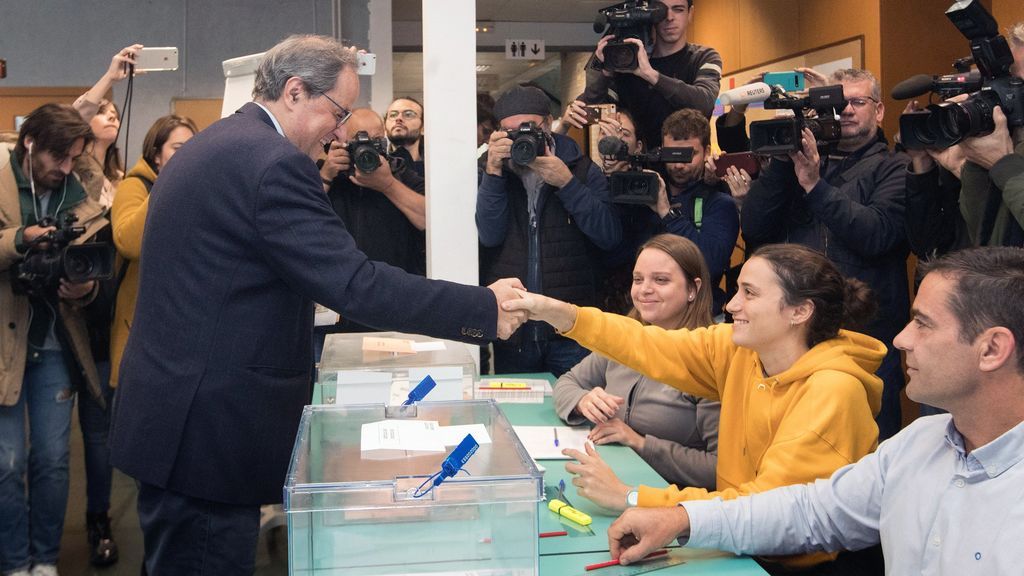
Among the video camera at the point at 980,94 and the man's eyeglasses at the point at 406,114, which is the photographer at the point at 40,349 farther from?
the video camera at the point at 980,94

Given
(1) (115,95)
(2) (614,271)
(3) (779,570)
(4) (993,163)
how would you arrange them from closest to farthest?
(3) (779,570)
(4) (993,163)
(2) (614,271)
(1) (115,95)

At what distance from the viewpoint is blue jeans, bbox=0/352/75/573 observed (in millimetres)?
3307

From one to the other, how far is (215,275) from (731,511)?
1117 mm

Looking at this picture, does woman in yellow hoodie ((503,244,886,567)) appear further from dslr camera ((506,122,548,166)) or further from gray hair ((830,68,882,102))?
gray hair ((830,68,882,102))

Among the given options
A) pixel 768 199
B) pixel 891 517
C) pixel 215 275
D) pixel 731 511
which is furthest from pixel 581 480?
pixel 768 199

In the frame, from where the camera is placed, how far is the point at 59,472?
11.2 ft

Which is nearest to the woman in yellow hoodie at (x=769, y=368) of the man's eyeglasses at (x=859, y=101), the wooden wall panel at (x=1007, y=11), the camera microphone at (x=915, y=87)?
the camera microphone at (x=915, y=87)

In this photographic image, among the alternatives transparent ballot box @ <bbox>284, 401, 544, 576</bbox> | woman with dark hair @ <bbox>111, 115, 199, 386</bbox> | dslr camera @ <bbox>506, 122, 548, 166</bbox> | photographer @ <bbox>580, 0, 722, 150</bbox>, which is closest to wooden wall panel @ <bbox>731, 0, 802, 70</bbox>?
photographer @ <bbox>580, 0, 722, 150</bbox>

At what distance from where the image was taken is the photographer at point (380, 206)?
149 inches

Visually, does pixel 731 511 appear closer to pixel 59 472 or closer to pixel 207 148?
pixel 207 148

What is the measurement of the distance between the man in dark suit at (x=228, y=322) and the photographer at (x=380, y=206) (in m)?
1.65

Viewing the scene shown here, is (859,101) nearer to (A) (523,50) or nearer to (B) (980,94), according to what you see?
(B) (980,94)

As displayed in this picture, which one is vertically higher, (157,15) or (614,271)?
(157,15)

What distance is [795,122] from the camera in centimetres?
312
